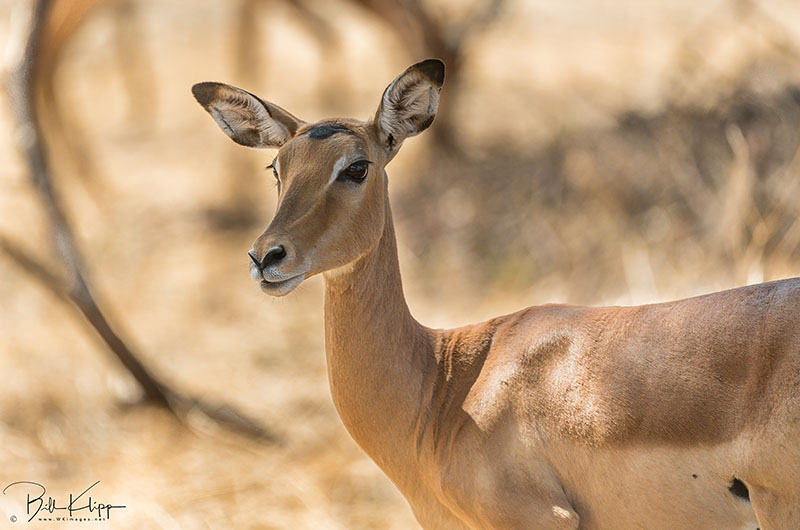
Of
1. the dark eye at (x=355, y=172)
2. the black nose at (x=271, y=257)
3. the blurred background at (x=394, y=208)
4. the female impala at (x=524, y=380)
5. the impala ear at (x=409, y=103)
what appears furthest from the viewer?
the blurred background at (x=394, y=208)

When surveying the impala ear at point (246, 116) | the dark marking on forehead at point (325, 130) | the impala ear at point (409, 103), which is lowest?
the dark marking on forehead at point (325, 130)

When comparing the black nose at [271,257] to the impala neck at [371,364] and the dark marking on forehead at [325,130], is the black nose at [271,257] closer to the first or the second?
the impala neck at [371,364]

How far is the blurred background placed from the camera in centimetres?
645

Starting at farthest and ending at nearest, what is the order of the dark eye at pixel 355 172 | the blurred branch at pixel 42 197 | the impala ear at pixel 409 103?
the blurred branch at pixel 42 197 → the impala ear at pixel 409 103 → the dark eye at pixel 355 172

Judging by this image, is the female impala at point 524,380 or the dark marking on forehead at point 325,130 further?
the dark marking on forehead at point 325,130

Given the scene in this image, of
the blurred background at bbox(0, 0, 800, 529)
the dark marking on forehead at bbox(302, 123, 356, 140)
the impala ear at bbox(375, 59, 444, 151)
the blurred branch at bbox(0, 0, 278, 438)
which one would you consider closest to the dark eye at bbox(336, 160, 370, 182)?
the dark marking on forehead at bbox(302, 123, 356, 140)

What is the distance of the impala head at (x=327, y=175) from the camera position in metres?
3.25

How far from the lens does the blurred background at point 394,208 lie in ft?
21.2

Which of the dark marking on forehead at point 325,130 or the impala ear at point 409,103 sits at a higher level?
the impala ear at point 409,103

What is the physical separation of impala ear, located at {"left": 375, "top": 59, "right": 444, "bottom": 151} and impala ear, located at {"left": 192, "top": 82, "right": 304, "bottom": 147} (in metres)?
0.40

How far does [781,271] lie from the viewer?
611cm

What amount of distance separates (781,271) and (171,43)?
12.3 meters

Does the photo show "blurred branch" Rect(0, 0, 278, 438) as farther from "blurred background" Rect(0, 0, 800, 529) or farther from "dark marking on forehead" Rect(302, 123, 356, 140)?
"dark marking on forehead" Rect(302, 123, 356, 140)

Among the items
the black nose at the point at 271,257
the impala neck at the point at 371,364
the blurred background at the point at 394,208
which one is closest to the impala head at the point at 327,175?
the black nose at the point at 271,257
